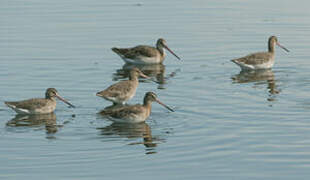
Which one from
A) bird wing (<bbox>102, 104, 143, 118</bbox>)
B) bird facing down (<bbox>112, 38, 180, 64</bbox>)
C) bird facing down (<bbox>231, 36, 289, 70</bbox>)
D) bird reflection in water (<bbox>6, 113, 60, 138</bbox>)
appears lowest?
bird reflection in water (<bbox>6, 113, 60, 138</bbox>)

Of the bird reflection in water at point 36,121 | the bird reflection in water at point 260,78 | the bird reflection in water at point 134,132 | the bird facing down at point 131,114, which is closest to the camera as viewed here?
the bird reflection in water at point 134,132

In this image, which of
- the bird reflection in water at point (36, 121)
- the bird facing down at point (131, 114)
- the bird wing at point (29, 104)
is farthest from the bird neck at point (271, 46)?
the bird wing at point (29, 104)

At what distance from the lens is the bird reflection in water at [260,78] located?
19922mm

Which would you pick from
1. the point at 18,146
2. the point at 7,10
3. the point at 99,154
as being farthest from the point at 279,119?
the point at 7,10

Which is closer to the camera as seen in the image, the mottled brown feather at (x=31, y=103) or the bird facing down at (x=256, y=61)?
the mottled brown feather at (x=31, y=103)

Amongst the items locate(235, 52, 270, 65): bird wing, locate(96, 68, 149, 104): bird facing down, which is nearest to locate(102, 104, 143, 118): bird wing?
locate(96, 68, 149, 104): bird facing down

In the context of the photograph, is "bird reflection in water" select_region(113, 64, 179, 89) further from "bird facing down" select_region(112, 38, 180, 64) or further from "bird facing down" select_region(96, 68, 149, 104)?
"bird facing down" select_region(96, 68, 149, 104)

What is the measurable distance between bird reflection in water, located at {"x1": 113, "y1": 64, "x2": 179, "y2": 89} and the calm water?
3.3 inches

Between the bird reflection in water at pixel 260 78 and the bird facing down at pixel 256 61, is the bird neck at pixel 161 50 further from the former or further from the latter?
the bird reflection in water at pixel 260 78

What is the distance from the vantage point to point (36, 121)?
56.3 ft

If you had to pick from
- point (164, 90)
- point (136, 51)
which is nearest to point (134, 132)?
point (164, 90)

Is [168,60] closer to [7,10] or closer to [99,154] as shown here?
[7,10]

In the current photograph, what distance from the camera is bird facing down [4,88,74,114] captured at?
17391 millimetres

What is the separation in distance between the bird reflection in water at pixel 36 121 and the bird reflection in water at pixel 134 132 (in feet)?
3.45
